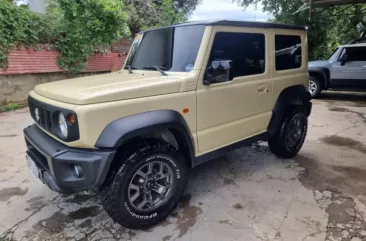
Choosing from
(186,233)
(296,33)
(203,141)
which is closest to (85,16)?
(296,33)

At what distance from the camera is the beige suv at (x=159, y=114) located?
213 cm

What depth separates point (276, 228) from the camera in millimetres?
2488

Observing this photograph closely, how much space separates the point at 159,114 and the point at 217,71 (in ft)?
2.30

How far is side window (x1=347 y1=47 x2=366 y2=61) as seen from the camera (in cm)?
838

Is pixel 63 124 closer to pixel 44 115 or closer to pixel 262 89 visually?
pixel 44 115

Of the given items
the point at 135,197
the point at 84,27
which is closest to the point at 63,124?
the point at 135,197

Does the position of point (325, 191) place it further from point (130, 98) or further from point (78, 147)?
point (78, 147)

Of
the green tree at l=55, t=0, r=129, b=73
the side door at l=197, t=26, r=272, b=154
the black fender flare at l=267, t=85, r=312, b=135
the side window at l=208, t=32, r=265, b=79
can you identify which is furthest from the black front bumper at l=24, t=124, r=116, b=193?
the green tree at l=55, t=0, r=129, b=73

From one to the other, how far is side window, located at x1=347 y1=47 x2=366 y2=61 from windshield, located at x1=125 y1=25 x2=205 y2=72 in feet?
25.0

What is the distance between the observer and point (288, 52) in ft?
12.0

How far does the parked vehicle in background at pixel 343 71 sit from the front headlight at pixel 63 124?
871 centimetres

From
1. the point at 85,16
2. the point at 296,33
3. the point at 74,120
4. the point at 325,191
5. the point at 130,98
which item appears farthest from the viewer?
the point at 85,16

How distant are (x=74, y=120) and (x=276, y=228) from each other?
75.5 inches

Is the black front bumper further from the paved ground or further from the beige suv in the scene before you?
the paved ground
